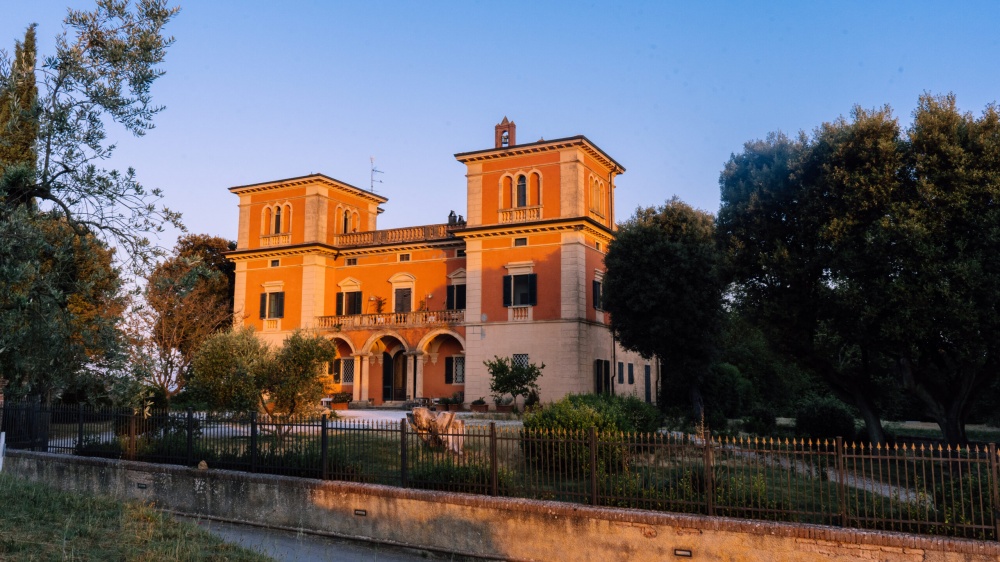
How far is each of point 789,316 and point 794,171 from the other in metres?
3.60

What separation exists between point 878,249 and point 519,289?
17070 millimetres

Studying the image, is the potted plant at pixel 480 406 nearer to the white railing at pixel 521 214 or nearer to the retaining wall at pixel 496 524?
the white railing at pixel 521 214

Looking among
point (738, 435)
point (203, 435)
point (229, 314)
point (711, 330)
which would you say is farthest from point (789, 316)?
point (229, 314)

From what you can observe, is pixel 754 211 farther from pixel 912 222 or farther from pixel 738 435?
pixel 738 435

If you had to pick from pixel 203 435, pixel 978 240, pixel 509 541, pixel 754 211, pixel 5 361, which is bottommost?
pixel 509 541

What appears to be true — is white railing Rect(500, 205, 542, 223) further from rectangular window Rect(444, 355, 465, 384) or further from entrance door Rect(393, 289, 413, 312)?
rectangular window Rect(444, 355, 465, 384)

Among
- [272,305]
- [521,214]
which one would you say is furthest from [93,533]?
[272,305]

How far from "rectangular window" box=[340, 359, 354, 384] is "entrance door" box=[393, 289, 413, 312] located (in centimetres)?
367

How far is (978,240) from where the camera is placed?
590 inches

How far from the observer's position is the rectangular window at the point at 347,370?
3638 centimetres

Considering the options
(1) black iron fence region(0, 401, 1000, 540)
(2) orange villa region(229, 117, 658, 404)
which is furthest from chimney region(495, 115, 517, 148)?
(1) black iron fence region(0, 401, 1000, 540)

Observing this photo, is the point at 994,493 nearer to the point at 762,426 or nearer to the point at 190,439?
the point at 190,439

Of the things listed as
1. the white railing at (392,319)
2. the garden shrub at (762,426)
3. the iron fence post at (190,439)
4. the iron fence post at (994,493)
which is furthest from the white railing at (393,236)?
the iron fence post at (994,493)

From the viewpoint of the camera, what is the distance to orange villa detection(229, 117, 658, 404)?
99.7ft
